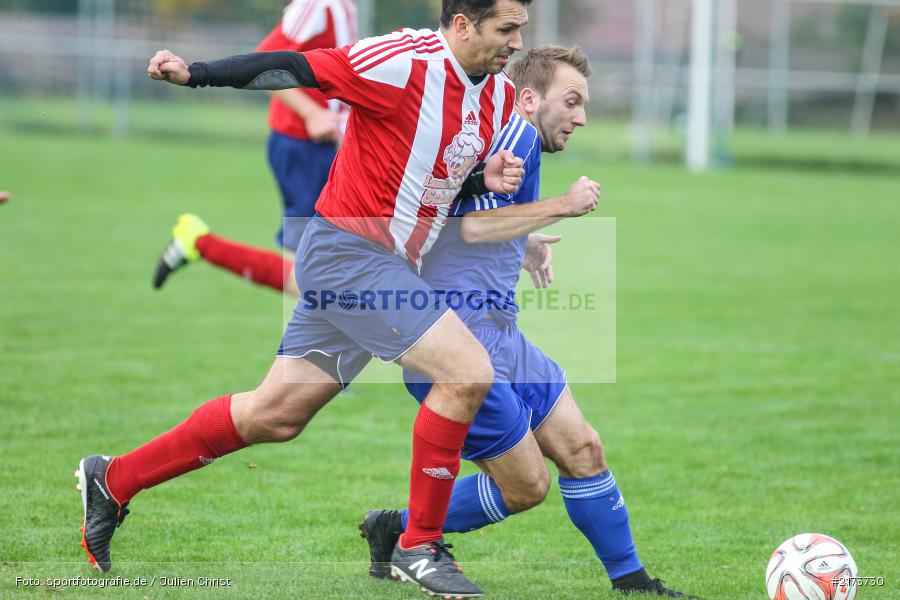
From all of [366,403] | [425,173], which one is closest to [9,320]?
[366,403]

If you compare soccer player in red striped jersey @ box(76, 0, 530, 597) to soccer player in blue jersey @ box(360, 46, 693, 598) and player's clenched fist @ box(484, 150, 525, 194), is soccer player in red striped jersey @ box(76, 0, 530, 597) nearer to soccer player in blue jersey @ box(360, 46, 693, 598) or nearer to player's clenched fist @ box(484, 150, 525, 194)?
player's clenched fist @ box(484, 150, 525, 194)

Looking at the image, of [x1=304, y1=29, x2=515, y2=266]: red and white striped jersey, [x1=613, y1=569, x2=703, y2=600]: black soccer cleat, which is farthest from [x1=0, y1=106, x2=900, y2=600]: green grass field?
[x1=304, y1=29, x2=515, y2=266]: red and white striped jersey

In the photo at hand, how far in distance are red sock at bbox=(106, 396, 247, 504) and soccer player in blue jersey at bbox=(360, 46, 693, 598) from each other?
0.66 m

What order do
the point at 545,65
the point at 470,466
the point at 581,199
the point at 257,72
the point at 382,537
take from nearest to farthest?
1. the point at 257,72
2. the point at 581,199
3. the point at 545,65
4. the point at 382,537
5. the point at 470,466

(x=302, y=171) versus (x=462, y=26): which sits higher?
(x=462, y=26)

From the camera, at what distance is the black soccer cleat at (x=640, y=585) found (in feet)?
13.0

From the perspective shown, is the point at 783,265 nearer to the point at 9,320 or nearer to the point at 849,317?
A: the point at 849,317

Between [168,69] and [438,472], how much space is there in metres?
1.48

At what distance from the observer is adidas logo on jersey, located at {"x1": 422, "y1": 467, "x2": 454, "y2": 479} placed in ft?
12.4

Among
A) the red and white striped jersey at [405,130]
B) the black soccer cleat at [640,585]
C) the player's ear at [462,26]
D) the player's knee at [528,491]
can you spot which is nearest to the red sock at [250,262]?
the red and white striped jersey at [405,130]

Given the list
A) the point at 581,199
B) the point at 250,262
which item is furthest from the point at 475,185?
the point at 250,262

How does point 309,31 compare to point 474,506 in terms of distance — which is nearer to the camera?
point 474,506

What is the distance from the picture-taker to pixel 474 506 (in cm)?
415

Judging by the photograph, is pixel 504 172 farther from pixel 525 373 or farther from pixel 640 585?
pixel 640 585
